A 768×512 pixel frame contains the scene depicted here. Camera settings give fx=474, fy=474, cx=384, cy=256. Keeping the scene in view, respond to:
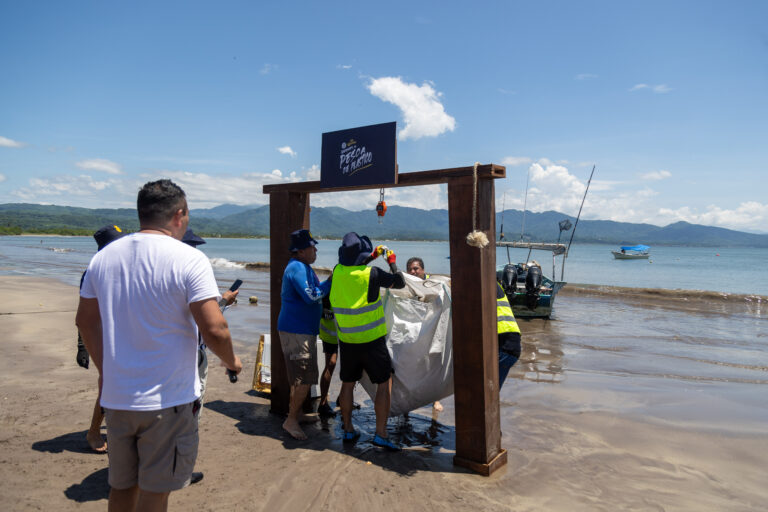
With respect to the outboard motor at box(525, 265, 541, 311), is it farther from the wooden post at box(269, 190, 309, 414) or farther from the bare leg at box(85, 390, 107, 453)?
the bare leg at box(85, 390, 107, 453)

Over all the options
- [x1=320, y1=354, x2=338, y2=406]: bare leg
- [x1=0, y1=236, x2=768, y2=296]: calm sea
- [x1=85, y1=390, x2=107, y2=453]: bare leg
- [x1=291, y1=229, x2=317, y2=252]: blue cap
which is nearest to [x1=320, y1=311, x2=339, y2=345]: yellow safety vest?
[x1=320, y1=354, x2=338, y2=406]: bare leg

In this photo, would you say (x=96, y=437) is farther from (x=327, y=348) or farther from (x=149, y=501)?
(x=149, y=501)

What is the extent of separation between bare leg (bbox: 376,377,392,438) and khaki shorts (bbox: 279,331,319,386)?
0.76 metres

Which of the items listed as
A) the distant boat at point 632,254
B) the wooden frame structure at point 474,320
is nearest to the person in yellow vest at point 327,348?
the wooden frame structure at point 474,320

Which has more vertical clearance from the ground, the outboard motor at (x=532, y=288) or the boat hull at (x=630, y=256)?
the outboard motor at (x=532, y=288)

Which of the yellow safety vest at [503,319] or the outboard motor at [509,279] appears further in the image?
the outboard motor at [509,279]

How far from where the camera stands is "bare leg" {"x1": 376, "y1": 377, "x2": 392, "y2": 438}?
4699 mm

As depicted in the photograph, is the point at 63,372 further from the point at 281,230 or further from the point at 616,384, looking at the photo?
the point at 616,384

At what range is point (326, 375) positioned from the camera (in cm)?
568

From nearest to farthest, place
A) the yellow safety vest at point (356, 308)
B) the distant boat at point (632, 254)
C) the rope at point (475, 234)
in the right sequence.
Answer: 1. the rope at point (475, 234)
2. the yellow safety vest at point (356, 308)
3. the distant boat at point (632, 254)

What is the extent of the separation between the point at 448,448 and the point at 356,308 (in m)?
1.78

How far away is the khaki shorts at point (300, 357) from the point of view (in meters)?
4.96

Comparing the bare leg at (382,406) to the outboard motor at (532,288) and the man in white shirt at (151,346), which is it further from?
the outboard motor at (532,288)

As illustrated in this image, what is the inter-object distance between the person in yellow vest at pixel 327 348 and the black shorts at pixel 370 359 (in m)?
0.68
